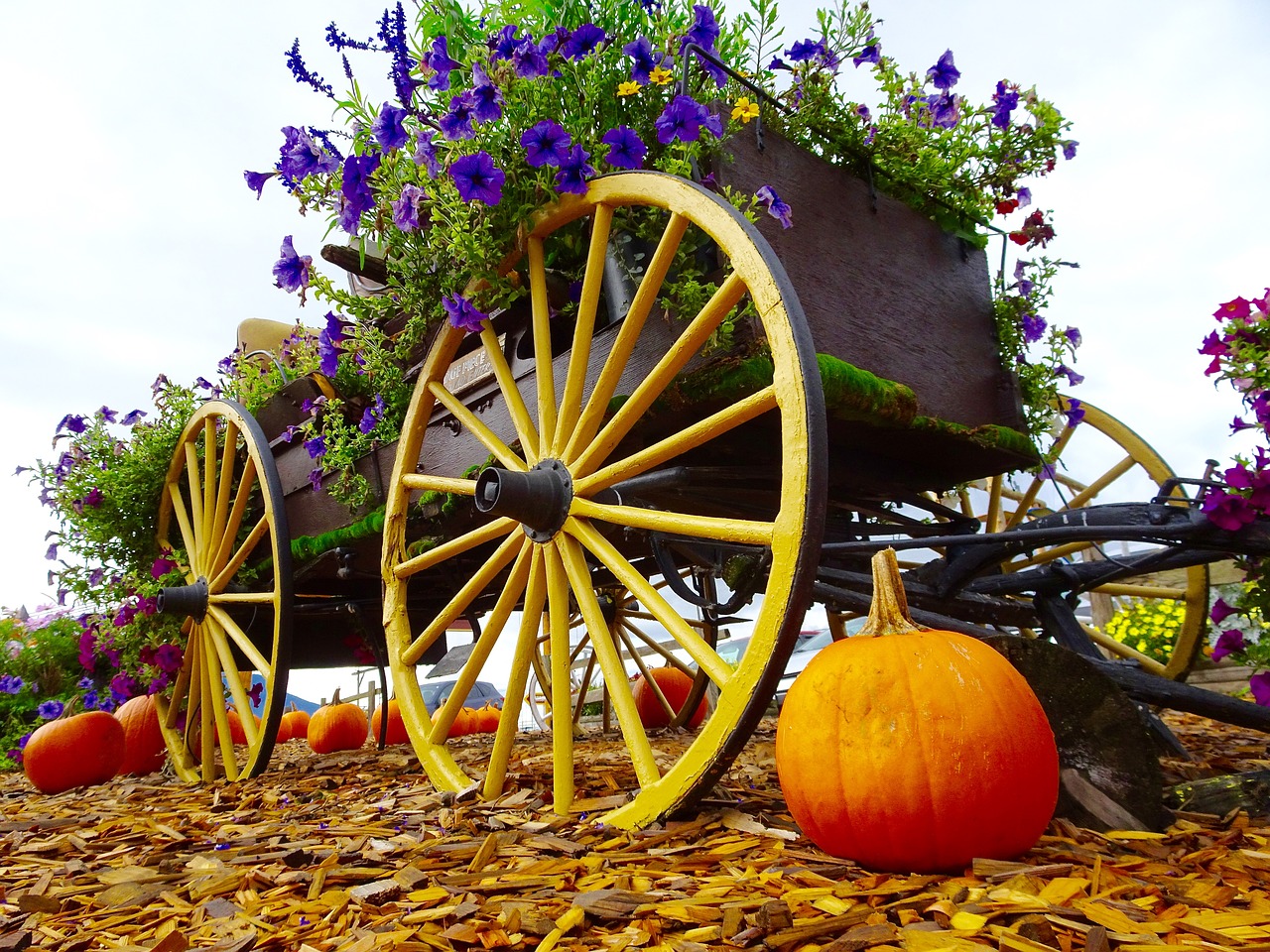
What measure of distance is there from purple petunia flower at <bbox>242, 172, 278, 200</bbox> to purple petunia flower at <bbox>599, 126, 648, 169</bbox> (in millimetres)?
1001

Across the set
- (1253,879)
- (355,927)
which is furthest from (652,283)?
(1253,879)

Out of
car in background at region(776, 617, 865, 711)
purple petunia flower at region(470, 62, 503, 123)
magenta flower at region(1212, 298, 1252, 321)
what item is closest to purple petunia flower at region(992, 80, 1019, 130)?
magenta flower at region(1212, 298, 1252, 321)

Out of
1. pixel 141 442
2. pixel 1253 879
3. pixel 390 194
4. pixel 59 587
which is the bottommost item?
pixel 1253 879

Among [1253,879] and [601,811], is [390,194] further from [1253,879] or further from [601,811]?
[1253,879]

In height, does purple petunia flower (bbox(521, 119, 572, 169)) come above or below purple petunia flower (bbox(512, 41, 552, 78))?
below

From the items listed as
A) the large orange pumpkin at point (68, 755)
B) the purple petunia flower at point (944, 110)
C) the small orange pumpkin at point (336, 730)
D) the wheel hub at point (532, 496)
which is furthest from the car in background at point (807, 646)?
the wheel hub at point (532, 496)

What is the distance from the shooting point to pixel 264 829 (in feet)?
6.63

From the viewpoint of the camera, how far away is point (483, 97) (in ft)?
6.25

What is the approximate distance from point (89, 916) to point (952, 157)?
258 centimetres

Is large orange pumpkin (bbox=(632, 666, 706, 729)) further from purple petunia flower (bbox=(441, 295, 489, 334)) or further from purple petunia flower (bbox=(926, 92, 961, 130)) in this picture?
purple petunia flower (bbox=(926, 92, 961, 130))

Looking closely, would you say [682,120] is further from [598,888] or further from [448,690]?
[448,690]

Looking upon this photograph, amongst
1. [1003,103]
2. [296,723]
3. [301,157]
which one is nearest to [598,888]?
[301,157]

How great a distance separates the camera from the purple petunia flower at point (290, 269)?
7.90 feet

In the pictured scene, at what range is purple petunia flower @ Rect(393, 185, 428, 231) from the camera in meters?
2.05
